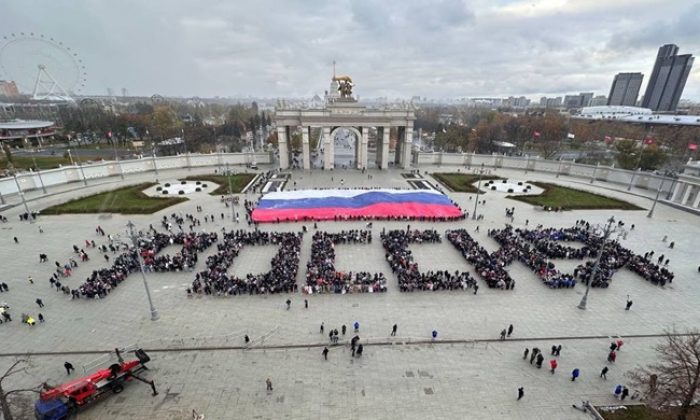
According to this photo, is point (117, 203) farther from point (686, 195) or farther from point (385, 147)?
point (686, 195)

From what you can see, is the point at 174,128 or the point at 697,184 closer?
the point at 697,184

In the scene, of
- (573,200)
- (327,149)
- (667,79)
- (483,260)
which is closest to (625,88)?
(667,79)

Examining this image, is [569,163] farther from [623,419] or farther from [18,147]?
[18,147]

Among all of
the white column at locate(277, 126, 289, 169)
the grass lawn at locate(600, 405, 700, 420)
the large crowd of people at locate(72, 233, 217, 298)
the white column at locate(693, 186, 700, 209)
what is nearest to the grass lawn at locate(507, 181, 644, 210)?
the white column at locate(693, 186, 700, 209)

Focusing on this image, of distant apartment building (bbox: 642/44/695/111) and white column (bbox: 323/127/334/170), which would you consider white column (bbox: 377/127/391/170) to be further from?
distant apartment building (bbox: 642/44/695/111)

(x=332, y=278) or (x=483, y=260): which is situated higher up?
(x=483, y=260)

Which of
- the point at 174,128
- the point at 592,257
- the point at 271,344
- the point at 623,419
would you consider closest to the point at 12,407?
the point at 271,344
